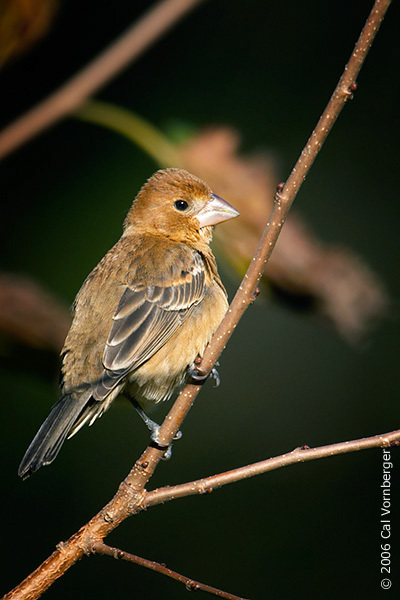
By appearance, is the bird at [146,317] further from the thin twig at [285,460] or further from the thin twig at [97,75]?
the thin twig at [97,75]

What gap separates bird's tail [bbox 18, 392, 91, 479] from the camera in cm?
276

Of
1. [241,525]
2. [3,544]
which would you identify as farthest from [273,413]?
[3,544]

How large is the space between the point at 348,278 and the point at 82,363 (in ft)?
4.01

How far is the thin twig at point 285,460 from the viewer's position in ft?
7.15

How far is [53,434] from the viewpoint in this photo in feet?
9.44

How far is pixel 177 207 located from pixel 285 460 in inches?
73.0

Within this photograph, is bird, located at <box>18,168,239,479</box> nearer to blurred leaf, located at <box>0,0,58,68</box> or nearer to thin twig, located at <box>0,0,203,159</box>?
thin twig, located at <box>0,0,203,159</box>

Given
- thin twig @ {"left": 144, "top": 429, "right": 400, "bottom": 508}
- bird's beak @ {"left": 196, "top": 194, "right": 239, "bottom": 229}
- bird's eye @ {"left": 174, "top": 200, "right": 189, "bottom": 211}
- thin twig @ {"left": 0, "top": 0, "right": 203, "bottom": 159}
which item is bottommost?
thin twig @ {"left": 144, "top": 429, "right": 400, "bottom": 508}

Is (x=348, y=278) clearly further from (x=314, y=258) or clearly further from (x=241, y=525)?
(x=241, y=525)

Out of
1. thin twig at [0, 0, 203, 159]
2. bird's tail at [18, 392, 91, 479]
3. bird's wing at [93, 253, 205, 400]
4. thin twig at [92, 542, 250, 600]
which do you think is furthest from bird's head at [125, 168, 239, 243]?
thin twig at [92, 542, 250, 600]

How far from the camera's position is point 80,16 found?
4.61 m

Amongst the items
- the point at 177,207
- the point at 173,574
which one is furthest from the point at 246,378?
the point at 173,574

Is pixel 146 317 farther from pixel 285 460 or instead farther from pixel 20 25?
pixel 20 25

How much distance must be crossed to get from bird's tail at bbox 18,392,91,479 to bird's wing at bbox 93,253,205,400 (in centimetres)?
11
